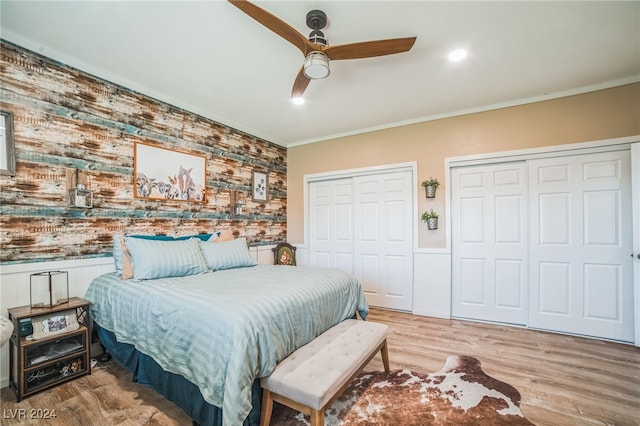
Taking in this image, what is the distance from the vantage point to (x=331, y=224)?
4.70m

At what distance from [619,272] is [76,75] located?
219 inches

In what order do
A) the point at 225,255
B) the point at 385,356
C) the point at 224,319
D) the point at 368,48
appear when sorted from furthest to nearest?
1. the point at 225,255
2. the point at 385,356
3. the point at 368,48
4. the point at 224,319

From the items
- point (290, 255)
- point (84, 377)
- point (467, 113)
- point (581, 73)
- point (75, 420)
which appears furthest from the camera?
point (290, 255)

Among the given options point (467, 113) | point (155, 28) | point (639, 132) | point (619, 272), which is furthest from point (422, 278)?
point (155, 28)

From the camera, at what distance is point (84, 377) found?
7.41 ft

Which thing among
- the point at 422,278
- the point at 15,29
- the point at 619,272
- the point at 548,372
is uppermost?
the point at 15,29

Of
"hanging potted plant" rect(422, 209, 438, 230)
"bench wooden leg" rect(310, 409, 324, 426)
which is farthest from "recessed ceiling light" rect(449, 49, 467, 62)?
"bench wooden leg" rect(310, 409, 324, 426)

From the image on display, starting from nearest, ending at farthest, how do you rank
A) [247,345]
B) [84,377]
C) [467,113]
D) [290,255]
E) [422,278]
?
[247,345]
[84,377]
[467,113]
[422,278]
[290,255]

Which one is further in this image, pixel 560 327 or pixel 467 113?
pixel 467 113

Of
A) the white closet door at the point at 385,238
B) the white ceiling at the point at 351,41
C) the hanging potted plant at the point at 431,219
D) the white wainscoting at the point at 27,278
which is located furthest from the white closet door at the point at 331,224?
the white wainscoting at the point at 27,278

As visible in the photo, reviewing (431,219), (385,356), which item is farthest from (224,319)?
(431,219)

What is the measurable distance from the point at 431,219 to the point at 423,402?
7.52ft

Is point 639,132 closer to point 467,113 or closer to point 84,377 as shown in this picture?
point 467,113

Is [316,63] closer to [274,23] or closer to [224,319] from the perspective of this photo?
[274,23]
